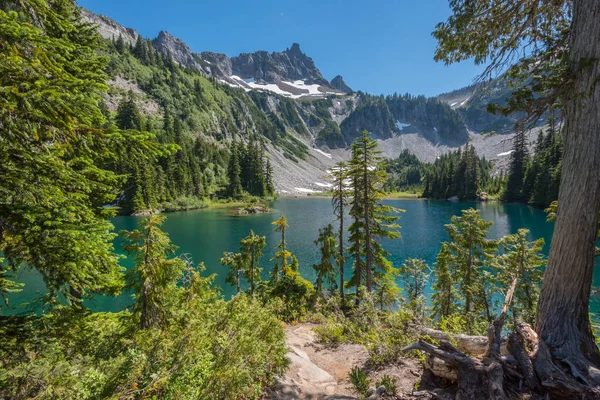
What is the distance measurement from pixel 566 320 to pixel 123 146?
6.70 meters

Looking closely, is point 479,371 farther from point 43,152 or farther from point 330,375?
point 43,152

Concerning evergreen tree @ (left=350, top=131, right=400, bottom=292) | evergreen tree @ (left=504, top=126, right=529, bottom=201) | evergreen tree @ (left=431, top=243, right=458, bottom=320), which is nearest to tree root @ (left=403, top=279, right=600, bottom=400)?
evergreen tree @ (left=350, top=131, right=400, bottom=292)

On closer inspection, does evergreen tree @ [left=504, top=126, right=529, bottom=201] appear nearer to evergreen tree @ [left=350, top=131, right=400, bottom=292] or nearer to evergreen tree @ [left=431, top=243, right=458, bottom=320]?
evergreen tree @ [left=431, top=243, right=458, bottom=320]

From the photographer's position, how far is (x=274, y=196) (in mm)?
92188

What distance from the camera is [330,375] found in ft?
21.1

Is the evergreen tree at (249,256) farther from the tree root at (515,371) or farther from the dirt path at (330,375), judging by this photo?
the tree root at (515,371)

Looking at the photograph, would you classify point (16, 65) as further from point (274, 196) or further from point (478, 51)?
point (274, 196)

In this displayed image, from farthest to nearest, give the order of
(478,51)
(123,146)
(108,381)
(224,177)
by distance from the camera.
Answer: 1. (224,177)
2. (478,51)
3. (123,146)
4. (108,381)

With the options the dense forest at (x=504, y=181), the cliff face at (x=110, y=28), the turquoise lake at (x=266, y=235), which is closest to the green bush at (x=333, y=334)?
the turquoise lake at (x=266, y=235)

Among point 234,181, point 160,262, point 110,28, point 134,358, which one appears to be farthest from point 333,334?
point 110,28

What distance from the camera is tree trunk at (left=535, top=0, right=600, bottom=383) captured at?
3723 millimetres

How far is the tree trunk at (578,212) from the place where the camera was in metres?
3.72

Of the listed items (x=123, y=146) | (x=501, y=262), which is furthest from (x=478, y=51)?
(x=501, y=262)

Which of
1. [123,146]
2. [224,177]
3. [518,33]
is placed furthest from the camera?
[224,177]
